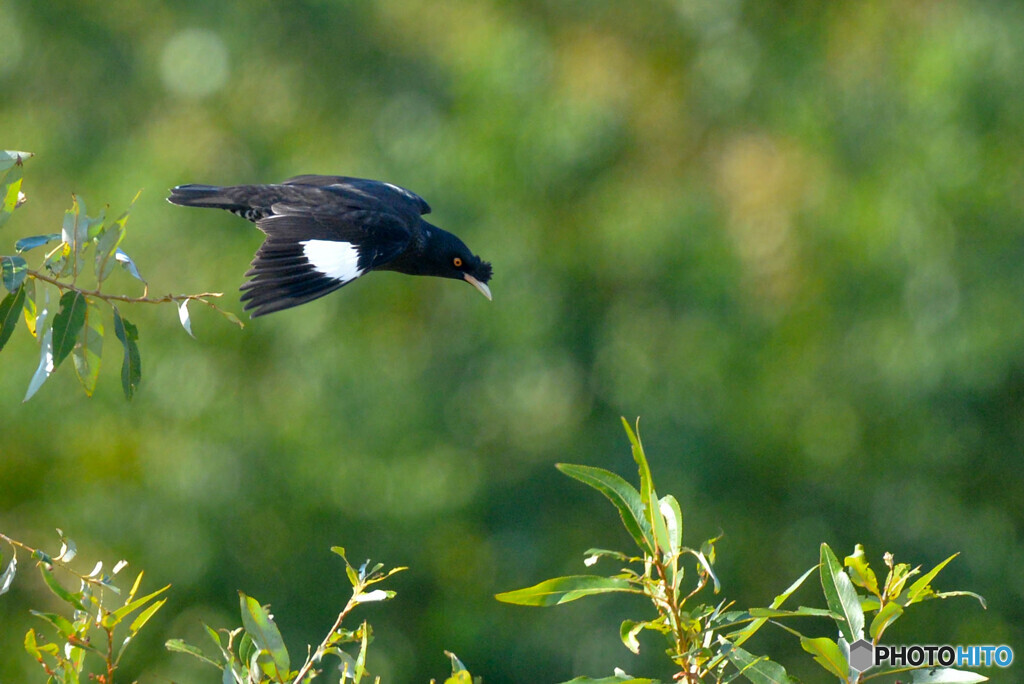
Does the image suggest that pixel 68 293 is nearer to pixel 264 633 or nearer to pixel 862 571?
pixel 264 633

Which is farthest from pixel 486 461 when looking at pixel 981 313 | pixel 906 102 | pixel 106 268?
pixel 106 268

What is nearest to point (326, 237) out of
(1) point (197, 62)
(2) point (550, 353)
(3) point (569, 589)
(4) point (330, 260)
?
(4) point (330, 260)

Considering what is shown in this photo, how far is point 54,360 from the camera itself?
1.82 meters

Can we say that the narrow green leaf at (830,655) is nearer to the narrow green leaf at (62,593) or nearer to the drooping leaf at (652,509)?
the drooping leaf at (652,509)

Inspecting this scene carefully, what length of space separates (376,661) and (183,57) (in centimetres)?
519

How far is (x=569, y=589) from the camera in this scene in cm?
145

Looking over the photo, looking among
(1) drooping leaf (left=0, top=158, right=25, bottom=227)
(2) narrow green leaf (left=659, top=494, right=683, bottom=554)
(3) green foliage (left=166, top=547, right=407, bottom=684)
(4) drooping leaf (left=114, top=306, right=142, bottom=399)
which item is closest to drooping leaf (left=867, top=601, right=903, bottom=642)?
(2) narrow green leaf (left=659, top=494, right=683, bottom=554)

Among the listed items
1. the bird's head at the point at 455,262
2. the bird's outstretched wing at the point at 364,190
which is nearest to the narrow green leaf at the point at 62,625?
the bird's outstretched wing at the point at 364,190

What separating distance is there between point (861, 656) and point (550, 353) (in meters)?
7.37

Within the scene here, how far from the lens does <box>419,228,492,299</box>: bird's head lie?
2.92m

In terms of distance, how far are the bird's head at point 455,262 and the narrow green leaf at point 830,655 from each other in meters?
1.54

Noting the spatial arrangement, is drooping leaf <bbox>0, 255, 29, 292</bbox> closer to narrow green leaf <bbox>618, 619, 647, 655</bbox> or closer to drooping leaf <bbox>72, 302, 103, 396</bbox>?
drooping leaf <bbox>72, 302, 103, 396</bbox>

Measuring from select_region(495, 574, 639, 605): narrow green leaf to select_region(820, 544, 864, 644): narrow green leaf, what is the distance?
27 centimetres

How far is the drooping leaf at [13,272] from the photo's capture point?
1751 mm
